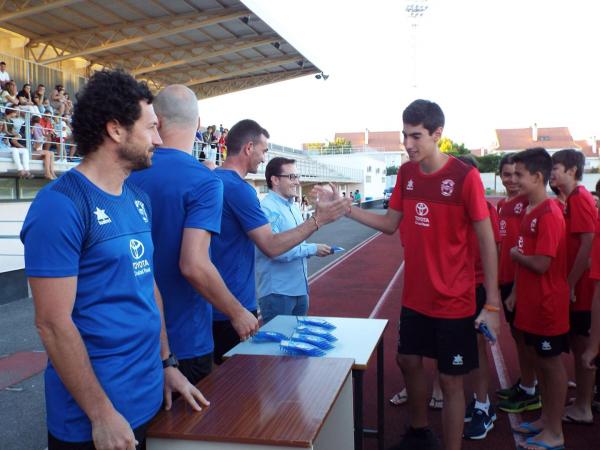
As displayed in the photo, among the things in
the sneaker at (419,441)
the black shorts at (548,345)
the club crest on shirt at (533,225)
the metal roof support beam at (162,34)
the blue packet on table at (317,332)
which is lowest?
the sneaker at (419,441)

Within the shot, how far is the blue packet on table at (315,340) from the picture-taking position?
8.87 ft

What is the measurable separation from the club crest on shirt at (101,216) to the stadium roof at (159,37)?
13.2 m

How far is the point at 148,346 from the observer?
1850mm

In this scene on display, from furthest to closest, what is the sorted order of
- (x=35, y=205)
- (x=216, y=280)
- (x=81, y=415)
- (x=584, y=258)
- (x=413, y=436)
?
(x=584, y=258) → (x=413, y=436) → (x=216, y=280) → (x=81, y=415) → (x=35, y=205)

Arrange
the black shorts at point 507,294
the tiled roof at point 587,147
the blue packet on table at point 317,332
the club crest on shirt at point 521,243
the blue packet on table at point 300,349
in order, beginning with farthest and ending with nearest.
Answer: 1. the tiled roof at point 587,147
2. the black shorts at point 507,294
3. the club crest on shirt at point 521,243
4. the blue packet on table at point 317,332
5. the blue packet on table at point 300,349

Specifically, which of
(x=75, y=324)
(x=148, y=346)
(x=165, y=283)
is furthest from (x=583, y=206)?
(x=75, y=324)

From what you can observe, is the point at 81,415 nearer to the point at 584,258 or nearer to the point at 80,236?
the point at 80,236

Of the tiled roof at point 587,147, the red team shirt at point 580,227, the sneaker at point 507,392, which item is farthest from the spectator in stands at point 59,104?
the tiled roof at point 587,147

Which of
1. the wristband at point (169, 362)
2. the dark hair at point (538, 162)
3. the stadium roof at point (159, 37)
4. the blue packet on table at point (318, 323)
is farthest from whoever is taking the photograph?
the stadium roof at point (159, 37)

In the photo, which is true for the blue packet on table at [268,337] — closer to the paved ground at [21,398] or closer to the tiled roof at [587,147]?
the paved ground at [21,398]

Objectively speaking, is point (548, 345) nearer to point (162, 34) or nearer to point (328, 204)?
point (328, 204)

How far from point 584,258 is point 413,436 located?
1696 millimetres

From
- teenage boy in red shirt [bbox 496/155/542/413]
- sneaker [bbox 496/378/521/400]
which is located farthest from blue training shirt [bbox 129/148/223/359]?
sneaker [bbox 496/378/521/400]

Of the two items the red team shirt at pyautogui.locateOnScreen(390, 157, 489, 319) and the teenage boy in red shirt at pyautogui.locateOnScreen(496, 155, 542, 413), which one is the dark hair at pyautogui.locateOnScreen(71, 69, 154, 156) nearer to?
the red team shirt at pyautogui.locateOnScreen(390, 157, 489, 319)
